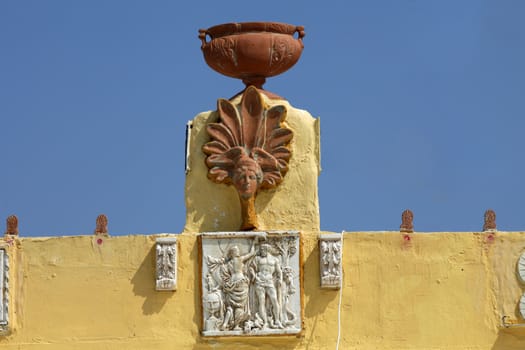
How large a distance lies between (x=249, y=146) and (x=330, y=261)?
5.60 feet

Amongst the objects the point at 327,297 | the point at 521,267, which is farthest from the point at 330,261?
the point at 521,267

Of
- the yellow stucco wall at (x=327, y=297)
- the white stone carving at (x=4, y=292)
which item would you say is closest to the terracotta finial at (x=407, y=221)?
the yellow stucco wall at (x=327, y=297)

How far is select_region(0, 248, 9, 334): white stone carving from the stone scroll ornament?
2619mm

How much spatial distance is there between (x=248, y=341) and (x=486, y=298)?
2.85 m

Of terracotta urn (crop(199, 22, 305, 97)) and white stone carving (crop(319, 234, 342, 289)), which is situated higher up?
terracotta urn (crop(199, 22, 305, 97))

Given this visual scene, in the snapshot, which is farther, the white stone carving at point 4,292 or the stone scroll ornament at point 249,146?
the stone scroll ornament at point 249,146

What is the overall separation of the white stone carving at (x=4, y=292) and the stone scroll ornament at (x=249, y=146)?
262 cm

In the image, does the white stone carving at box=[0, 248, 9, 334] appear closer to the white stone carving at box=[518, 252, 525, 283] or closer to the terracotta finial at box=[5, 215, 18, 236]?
the terracotta finial at box=[5, 215, 18, 236]

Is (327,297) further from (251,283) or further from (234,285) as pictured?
(234,285)

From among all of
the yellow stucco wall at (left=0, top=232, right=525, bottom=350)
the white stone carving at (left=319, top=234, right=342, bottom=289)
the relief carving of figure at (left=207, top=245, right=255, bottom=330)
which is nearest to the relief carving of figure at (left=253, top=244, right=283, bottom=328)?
the relief carving of figure at (left=207, top=245, right=255, bottom=330)

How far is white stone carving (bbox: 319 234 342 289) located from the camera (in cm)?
3516

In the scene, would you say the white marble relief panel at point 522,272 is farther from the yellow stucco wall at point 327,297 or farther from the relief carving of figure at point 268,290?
the relief carving of figure at point 268,290

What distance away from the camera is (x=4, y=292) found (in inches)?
1390

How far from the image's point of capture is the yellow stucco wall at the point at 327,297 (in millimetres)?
35156
